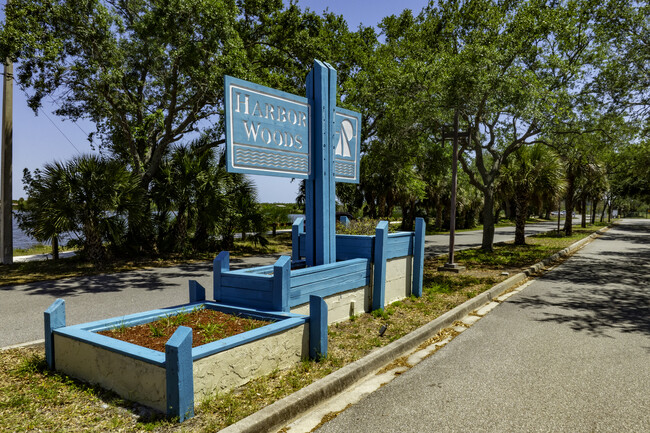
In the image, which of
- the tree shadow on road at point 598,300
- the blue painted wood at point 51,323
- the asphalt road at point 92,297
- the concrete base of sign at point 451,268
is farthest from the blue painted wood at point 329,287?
the concrete base of sign at point 451,268

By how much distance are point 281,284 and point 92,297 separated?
509 cm

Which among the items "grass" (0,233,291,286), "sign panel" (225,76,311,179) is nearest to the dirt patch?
"sign panel" (225,76,311,179)

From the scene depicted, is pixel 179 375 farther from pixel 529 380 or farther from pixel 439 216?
pixel 439 216

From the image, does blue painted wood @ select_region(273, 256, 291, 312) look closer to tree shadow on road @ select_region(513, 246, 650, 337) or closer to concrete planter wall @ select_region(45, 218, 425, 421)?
concrete planter wall @ select_region(45, 218, 425, 421)

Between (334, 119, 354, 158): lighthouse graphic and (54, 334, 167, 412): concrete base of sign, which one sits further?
(334, 119, 354, 158): lighthouse graphic

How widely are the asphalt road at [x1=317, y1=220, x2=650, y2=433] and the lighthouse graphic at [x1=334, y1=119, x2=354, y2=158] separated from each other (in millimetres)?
3196

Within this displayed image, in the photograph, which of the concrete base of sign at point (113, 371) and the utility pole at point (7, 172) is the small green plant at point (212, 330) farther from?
the utility pole at point (7, 172)

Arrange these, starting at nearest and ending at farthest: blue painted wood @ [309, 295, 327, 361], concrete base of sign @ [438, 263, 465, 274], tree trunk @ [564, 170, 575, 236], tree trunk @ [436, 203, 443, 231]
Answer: blue painted wood @ [309, 295, 327, 361] → concrete base of sign @ [438, 263, 465, 274] → tree trunk @ [564, 170, 575, 236] → tree trunk @ [436, 203, 443, 231]

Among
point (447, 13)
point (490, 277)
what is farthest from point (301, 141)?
point (447, 13)

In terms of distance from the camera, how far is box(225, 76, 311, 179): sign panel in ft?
15.2

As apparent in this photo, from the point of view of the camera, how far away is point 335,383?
3707mm

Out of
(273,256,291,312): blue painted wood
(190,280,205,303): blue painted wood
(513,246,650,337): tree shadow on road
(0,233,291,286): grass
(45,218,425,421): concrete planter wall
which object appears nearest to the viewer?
(45,218,425,421): concrete planter wall

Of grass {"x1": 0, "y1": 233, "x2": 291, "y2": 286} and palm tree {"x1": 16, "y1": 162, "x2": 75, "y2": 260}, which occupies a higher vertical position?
palm tree {"x1": 16, "y1": 162, "x2": 75, "y2": 260}

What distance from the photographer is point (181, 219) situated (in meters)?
13.6
